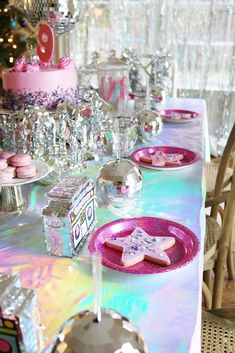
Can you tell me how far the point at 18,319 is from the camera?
0.53 meters

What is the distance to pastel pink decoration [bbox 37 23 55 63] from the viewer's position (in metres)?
1.58

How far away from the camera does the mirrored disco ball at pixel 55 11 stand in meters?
1.83

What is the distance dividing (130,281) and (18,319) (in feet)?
0.94

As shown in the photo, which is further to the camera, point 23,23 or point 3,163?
point 23,23

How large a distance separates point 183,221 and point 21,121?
1.97ft

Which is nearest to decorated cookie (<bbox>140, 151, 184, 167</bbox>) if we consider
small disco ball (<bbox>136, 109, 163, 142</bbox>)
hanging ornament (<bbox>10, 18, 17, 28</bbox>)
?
small disco ball (<bbox>136, 109, 163, 142</bbox>)

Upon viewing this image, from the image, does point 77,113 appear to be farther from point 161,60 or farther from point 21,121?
point 161,60

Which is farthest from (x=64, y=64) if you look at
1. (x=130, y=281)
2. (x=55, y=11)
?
(x=130, y=281)

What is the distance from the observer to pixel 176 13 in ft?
9.89

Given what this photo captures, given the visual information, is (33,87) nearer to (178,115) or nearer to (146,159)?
(146,159)

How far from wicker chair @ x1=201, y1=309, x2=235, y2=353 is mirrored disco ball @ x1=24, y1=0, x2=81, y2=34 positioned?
1.36 metres

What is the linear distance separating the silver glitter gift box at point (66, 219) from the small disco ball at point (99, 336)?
1.01 feet

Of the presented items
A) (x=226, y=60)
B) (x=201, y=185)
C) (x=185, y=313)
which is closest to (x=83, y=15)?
(x=226, y=60)

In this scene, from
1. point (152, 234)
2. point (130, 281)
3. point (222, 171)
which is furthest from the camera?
point (222, 171)
